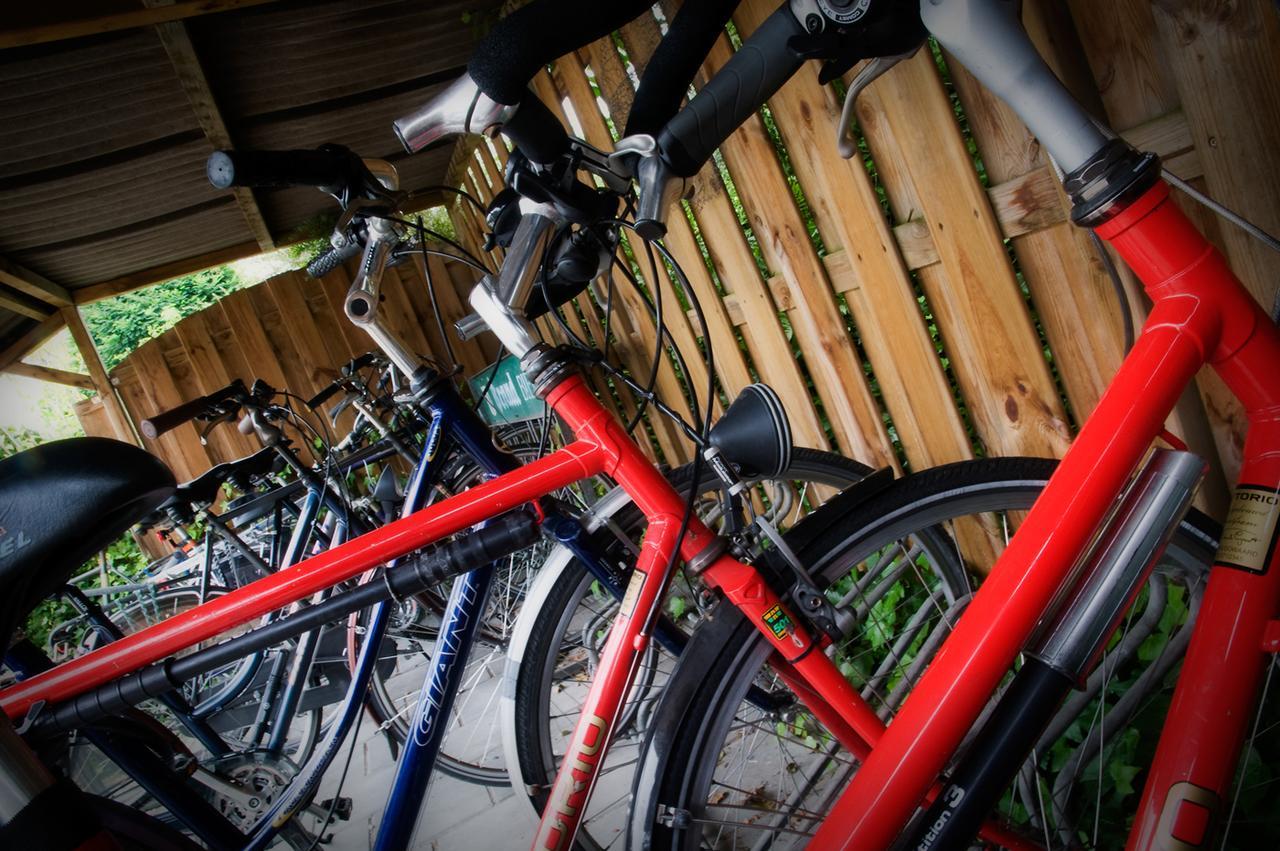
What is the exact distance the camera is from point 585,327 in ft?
14.0

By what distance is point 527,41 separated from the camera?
0.89 m

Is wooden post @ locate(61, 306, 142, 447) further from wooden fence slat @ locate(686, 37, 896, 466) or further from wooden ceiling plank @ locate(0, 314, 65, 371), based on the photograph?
wooden fence slat @ locate(686, 37, 896, 466)

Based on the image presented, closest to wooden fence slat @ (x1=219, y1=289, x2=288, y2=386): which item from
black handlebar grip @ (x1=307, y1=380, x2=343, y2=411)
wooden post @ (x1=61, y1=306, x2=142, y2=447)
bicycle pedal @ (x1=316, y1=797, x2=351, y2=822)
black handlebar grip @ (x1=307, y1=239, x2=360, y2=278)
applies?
wooden post @ (x1=61, y1=306, x2=142, y2=447)

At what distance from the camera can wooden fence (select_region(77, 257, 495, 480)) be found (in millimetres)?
5879

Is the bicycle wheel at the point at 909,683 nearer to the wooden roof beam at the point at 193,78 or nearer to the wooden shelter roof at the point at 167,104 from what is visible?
the wooden roof beam at the point at 193,78

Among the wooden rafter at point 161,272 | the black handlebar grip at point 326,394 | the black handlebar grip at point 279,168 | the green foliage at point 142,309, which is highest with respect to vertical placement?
the green foliage at point 142,309

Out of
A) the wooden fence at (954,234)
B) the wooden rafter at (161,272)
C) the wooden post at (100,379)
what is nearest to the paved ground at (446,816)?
the wooden fence at (954,234)

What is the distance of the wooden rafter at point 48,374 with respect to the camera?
5883mm

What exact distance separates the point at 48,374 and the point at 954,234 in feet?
24.5

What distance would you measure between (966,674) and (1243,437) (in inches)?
35.9

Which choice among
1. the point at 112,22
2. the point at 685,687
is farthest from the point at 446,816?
the point at 112,22

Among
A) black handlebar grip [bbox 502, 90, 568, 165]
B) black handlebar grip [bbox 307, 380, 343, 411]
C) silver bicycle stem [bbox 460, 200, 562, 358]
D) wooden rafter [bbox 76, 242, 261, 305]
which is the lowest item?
silver bicycle stem [bbox 460, 200, 562, 358]

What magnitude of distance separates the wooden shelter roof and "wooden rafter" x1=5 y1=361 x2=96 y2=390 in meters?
0.17

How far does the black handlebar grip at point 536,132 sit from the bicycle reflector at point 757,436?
0.50m
